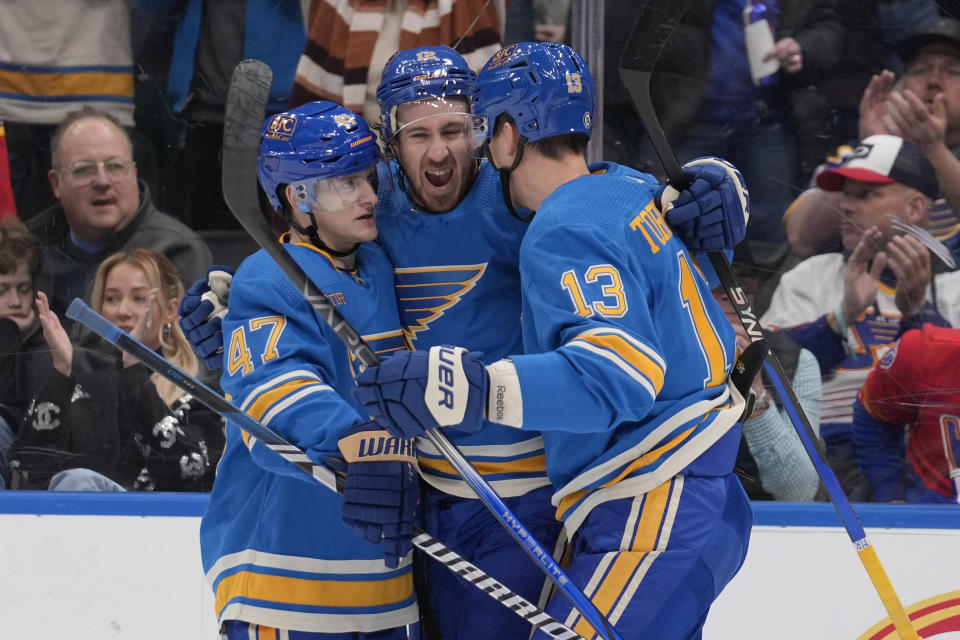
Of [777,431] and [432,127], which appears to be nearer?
[432,127]

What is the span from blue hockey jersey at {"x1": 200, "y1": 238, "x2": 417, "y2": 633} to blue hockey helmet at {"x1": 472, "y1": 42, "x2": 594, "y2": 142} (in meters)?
0.36

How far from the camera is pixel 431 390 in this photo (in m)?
1.30

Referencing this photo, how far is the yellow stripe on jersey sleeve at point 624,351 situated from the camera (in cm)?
132

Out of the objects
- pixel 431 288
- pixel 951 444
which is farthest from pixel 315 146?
pixel 951 444

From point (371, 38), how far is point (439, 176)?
137 centimetres

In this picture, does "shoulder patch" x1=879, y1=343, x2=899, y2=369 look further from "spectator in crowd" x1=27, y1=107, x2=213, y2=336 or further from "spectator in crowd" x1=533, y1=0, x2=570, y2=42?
"spectator in crowd" x1=27, y1=107, x2=213, y2=336

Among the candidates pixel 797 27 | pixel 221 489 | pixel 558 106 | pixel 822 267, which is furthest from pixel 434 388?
pixel 797 27

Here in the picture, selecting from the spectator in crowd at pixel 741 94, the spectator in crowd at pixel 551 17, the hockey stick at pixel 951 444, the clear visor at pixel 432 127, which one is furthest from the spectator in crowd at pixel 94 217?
the hockey stick at pixel 951 444

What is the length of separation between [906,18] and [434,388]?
2237mm

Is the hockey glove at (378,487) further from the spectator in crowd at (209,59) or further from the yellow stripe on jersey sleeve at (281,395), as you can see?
the spectator in crowd at (209,59)

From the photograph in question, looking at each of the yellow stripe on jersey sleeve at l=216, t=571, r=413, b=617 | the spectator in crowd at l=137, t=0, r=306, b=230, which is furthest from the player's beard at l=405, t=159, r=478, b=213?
the spectator in crowd at l=137, t=0, r=306, b=230

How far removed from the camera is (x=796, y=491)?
2730 millimetres

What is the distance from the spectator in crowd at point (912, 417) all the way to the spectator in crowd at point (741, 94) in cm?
49

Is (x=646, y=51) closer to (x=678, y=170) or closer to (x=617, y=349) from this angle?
(x=678, y=170)
